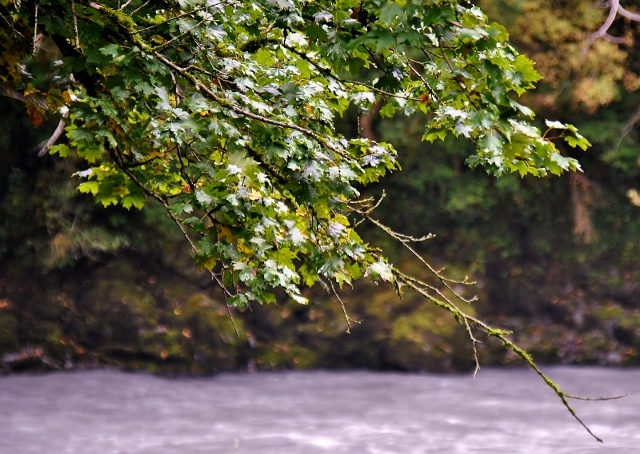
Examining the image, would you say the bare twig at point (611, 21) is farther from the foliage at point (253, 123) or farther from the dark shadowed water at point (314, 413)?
the foliage at point (253, 123)

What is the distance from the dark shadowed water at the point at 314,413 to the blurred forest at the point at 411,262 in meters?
0.41

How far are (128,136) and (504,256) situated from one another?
32.4 ft

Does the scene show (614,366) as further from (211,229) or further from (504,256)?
(211,229)

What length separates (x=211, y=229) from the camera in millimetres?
3102

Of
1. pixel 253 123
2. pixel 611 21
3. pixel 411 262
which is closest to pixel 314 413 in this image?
pixel 411 262

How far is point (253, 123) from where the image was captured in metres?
3.08

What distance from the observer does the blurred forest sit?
11.3m

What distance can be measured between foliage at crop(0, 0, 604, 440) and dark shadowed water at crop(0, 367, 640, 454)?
18.6 feet

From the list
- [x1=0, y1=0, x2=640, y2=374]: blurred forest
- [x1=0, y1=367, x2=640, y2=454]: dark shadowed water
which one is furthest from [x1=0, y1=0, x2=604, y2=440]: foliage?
[x1=0, y1=0, x2=640, y2=374]: blurred forest

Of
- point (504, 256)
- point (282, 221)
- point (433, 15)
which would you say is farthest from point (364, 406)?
point (433, 15)

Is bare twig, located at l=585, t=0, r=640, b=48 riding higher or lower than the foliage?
higher

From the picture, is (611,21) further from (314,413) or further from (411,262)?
(314,413)

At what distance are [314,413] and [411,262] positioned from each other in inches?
130

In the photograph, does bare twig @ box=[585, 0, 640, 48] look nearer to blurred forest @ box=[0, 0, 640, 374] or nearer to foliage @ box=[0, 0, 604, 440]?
blurred forest @ box=[0, 0, 640, 374]
